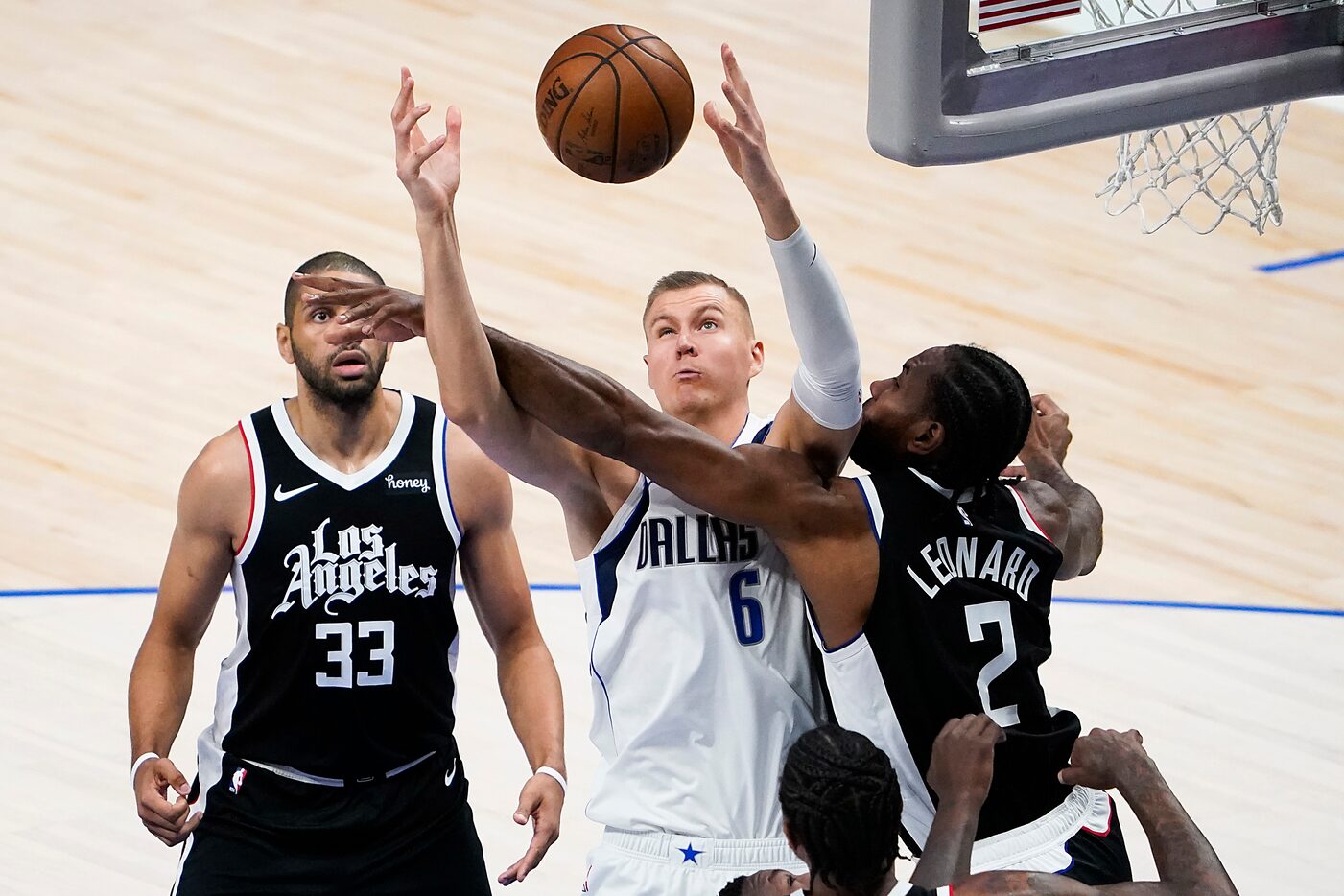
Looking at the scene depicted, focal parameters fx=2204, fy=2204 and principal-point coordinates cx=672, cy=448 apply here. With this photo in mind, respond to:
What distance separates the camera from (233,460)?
4914mm

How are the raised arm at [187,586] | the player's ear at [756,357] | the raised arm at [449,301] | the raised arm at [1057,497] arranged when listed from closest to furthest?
1. the raised arm at [449,301]
2. the raised arm at [1057,497]
3. the player's ear at [756,357]
4. the raised arm at [187,586]

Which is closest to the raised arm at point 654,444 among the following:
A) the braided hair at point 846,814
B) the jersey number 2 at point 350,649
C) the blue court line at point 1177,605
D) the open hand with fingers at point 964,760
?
the open hand with fingers at point 964,760

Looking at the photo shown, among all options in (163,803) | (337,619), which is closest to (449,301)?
(337,619)

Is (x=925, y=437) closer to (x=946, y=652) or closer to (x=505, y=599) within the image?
(x=946, y=652)

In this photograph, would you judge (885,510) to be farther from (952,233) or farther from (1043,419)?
(952,233)

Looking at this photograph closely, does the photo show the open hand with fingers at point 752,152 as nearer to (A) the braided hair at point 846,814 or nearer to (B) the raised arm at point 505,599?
(A) the braided hair at point 846,814

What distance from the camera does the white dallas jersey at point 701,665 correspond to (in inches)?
173

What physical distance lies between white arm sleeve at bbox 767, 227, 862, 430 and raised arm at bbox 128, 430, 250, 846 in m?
1.42

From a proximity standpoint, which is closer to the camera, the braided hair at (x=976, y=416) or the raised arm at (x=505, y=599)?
the braided hair at (x=976, y=416)

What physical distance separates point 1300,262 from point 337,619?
706 centimetres

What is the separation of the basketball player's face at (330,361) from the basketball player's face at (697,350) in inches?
26.9

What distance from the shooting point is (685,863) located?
172 inches

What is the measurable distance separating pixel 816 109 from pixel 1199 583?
4.57 metres

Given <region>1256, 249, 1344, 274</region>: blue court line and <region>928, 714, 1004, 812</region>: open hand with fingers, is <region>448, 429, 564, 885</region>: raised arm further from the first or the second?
<region>1256, 249, 1344, 274</region>: blue court line
